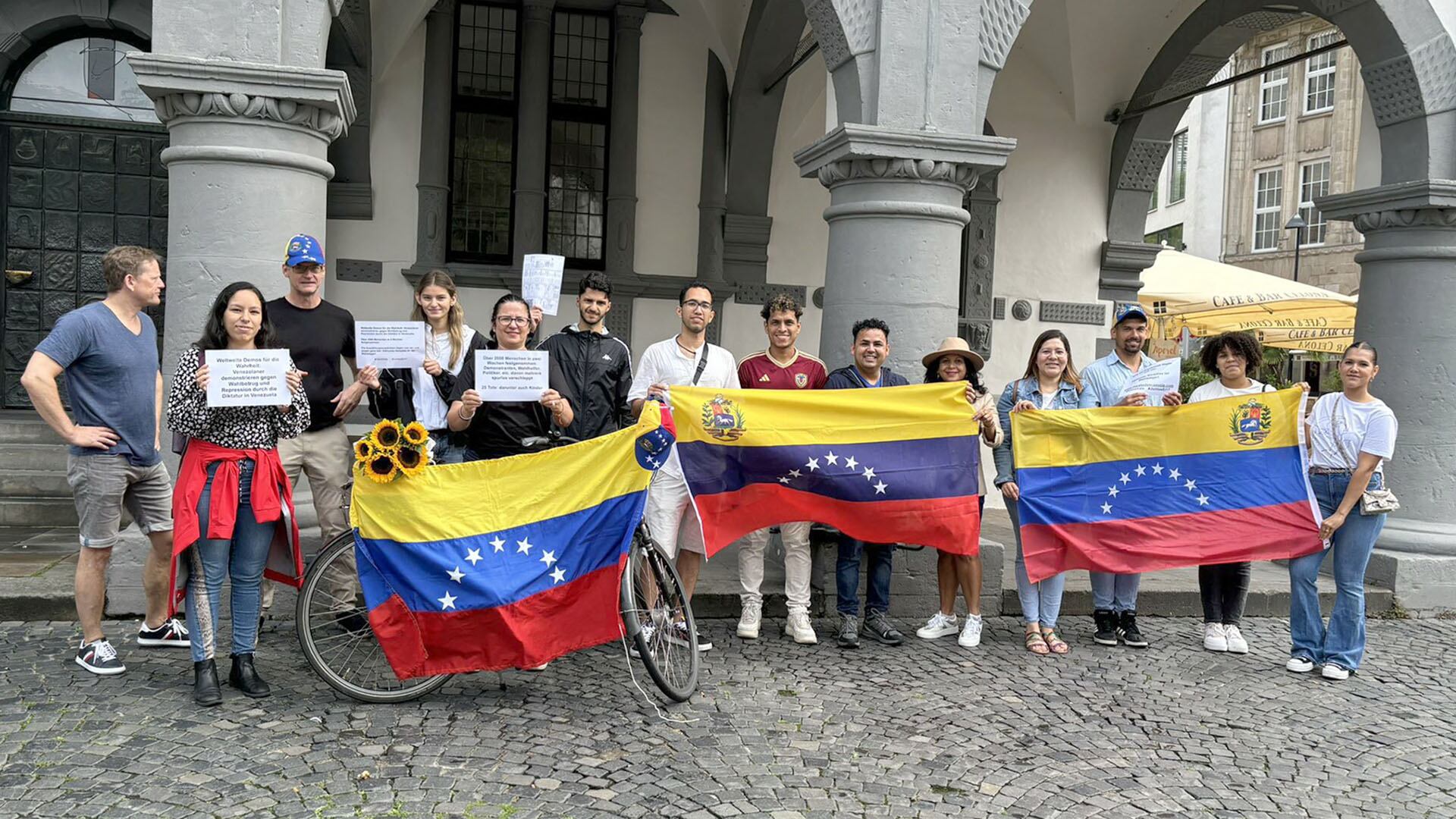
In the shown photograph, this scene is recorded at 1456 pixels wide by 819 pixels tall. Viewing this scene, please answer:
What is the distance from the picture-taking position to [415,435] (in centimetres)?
448

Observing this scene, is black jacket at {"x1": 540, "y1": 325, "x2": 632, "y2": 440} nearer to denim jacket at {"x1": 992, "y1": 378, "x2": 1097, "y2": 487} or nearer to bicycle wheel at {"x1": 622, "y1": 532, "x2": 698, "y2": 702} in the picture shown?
bicycle wheel at {"x1": 622, "y1": 532, "x2": 698, "y2": 702}

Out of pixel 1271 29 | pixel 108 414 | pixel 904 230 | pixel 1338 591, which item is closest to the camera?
pixel 108 414

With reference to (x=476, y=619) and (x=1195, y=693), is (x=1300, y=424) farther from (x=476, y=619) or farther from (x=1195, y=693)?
(x=476, y=619)

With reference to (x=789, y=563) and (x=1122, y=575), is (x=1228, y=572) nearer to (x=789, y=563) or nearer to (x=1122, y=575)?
(x=1122, y=575)

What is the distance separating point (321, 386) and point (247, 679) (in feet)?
4.73

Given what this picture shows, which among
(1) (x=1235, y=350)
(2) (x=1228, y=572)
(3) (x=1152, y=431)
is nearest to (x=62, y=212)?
(3) (x=1152, y=431)

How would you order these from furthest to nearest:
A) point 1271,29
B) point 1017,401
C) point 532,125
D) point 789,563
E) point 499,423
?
1. point 532,125
2. point 1271,29
3. point 1017,401
4. point 789,563
5. point 499,423

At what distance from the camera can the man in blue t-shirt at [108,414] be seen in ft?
14.9

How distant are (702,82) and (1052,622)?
7675 mm

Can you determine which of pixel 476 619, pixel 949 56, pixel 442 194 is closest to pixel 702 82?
pixel 442 194

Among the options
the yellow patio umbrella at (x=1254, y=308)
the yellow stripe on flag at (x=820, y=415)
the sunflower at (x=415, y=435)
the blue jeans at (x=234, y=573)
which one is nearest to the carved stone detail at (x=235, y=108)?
the blue jeans at (x=234, y=573)

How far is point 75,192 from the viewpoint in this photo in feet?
29.0

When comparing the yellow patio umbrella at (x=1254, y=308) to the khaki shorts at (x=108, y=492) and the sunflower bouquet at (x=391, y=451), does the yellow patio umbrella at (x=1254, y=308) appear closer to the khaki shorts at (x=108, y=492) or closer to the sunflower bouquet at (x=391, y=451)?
the sunflower bouquet at (x=391, y=451)

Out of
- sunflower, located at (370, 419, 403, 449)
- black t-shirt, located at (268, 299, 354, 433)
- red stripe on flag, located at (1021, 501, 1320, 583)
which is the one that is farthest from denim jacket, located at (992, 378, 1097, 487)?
black t-shirt, located at (268, 299, 354, 433)
